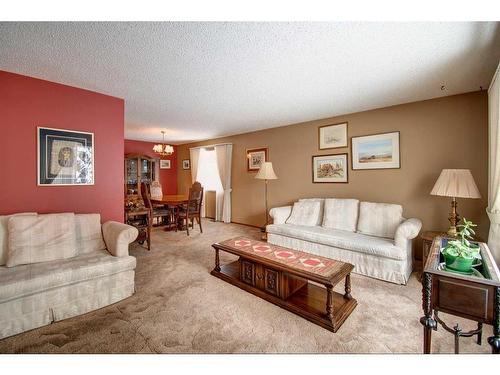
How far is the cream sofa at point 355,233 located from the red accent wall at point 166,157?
487cm

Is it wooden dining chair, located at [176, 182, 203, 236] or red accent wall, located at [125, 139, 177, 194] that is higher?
red accent wall, located at [125, 139, 177, 194]

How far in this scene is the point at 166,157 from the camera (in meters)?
7.41

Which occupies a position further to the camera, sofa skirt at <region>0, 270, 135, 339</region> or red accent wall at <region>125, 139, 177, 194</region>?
red accent wall at <region>125, 139, 177, 194</region>

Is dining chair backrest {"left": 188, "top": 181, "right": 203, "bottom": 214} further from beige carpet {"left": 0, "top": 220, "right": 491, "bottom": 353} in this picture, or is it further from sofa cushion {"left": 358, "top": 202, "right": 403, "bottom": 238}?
sofa cushion {"left": 358, "top": 202, "right": 403, "bottom": 238}

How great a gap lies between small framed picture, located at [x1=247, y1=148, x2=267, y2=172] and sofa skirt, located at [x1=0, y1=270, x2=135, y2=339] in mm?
3651

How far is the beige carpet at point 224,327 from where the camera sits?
1.57m

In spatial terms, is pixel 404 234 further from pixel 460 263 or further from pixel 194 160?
pixel 194 160

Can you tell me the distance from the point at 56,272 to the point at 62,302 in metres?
0.27

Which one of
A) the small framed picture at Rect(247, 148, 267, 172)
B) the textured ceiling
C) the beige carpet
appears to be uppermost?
the textured ceiling

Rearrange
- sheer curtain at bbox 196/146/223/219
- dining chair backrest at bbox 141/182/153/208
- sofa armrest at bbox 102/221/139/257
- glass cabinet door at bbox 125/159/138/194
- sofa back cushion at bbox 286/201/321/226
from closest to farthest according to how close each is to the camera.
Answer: sofa armrest at bbox 102/221/139/257, sofa back cushion at bbox 286/201/321/226, dining chair backrest at bbox 141/182/153/208, glass cabinet door at bbox 125/159/138/194, sheer curtain at bbox 196/146/223/219

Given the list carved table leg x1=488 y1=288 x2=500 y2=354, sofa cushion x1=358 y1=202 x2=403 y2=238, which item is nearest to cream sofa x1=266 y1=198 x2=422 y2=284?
sofa cushion x1=358 y1=202 x2=403 y2=238

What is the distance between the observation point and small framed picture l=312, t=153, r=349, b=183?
3914 mm

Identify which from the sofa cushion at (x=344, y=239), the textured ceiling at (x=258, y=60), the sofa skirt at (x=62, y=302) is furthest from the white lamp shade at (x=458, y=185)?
the sofa skirt at (x=62, y=302)

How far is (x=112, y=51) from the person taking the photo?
1881 mm
